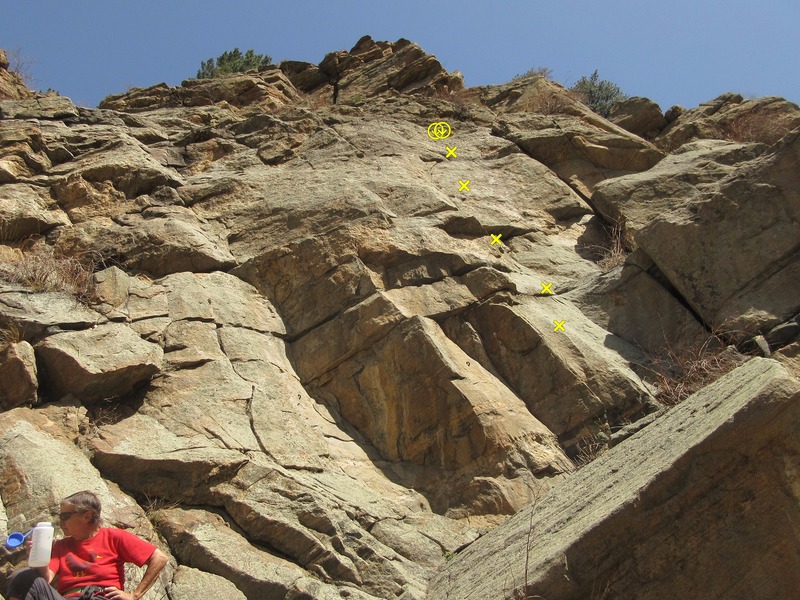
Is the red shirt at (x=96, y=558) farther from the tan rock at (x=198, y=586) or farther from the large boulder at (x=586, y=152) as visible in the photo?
the large boulder at (x=586, y=152)

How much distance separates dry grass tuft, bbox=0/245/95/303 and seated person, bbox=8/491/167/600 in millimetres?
3542

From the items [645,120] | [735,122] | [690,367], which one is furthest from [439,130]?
[690,367]

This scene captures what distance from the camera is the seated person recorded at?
4.52m

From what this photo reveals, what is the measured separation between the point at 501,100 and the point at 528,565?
10980 millimetres

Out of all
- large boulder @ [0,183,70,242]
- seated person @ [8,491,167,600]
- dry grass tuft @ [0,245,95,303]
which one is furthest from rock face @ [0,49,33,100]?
seated person @ [8,491,167,600]

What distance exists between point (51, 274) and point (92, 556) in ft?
13.2

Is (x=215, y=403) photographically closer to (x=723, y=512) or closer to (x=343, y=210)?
(x=343, y=210)

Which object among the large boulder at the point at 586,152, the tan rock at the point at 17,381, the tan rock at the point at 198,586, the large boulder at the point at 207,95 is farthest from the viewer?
the large boulder at the point at 207,95

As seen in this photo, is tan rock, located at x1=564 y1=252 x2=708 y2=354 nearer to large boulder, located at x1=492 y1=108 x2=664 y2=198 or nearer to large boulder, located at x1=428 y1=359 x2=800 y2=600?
large boulder, located at x1=492 y1=108 x2=664 y2=198

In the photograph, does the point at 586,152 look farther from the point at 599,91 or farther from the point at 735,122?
the point at 599,91

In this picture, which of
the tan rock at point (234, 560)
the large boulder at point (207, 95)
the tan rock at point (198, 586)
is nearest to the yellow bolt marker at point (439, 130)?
the large boulder at point (207, 95)

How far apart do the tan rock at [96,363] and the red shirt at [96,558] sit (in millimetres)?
2420

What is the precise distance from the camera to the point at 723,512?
479cm

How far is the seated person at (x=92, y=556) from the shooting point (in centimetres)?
452
